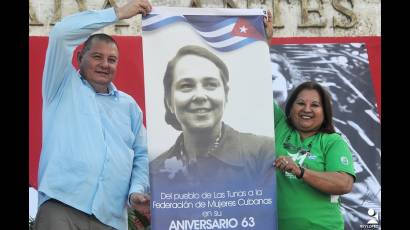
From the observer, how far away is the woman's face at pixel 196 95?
147 inches

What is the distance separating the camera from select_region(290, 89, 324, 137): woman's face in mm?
3957

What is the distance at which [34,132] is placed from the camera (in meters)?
4.61

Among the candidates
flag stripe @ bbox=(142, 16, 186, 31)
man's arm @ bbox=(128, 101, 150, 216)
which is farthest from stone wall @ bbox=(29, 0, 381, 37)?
man's arm @ bbox=(128, 101, 150, 216)

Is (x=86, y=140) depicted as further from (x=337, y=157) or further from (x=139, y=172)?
(x=337, y=157)

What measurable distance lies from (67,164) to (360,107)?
2443 mm

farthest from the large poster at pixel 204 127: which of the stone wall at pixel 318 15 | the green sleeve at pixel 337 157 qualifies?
the stone wall at pixel 318 15

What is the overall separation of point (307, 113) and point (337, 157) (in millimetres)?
294

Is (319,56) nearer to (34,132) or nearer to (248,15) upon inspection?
(248,15)

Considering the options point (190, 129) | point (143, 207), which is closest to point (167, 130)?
point (190, 129)

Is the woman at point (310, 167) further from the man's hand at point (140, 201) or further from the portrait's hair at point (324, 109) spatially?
the man's hand at point (140, 201)

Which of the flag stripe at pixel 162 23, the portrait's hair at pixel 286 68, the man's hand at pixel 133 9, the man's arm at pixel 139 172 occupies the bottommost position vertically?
the man's arm at pixel 139 172

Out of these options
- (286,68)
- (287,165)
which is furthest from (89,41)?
(286,68)

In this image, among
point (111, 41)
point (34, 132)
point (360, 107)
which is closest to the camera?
point (111, 41)

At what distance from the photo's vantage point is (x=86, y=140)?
3551 mm
